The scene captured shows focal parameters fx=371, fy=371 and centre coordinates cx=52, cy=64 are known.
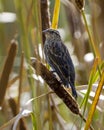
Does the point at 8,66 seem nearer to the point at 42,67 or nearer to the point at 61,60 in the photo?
the point at 42,67

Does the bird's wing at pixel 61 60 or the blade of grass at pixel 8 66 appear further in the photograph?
the bird's wing at pixel 61 60

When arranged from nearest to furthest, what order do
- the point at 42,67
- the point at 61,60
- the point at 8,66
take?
the point at 42,67
the point at 8,66
the point at 61,60

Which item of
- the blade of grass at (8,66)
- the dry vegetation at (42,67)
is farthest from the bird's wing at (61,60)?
the blade of grass at (8,66)

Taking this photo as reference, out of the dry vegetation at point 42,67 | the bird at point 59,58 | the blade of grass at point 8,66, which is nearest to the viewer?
the dry vegetation at point 42,67

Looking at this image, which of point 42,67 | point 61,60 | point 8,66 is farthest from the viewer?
point 61,60

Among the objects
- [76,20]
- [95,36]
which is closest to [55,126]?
[95,36]

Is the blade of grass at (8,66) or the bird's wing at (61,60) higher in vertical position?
the blade of grass at (8,66)

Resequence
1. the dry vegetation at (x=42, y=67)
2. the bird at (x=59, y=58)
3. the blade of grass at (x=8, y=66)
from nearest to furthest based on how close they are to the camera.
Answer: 1. the dry vegetation at (x=42, y=67)
2. the blade of grass at (x=8, y=66)
3. the bird at (x=59, y=58)

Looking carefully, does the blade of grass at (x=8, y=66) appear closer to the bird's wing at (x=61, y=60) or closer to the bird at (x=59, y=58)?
the bird at (x=59, y=58)

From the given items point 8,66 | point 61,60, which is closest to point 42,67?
point 8,66
